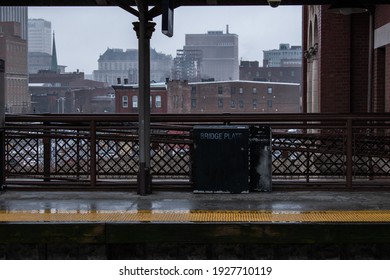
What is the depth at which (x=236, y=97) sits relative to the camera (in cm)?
10856

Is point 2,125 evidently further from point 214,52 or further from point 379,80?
point 214,52

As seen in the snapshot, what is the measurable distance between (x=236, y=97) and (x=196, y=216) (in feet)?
328

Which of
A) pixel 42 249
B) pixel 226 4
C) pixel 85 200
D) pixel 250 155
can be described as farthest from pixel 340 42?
pixel 42 249

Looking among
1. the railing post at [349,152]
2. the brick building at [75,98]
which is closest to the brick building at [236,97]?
the brick building at [75,98]

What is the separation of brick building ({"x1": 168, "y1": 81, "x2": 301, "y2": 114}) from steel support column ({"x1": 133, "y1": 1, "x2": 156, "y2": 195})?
81478 millimetres

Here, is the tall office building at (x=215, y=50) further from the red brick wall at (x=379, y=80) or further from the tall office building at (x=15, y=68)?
the red brick wall at (x=379, y=80)

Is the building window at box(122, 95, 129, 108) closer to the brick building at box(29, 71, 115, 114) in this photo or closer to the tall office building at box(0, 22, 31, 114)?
the tall office building at box(0, 22, 31, 114)

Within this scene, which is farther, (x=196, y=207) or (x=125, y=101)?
(x=125, y=101)

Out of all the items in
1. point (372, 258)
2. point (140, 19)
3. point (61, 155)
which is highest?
point (140, 19)

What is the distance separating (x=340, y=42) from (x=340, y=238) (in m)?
14.1

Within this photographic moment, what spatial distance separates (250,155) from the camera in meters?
11.2

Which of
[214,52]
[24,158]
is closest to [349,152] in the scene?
[24,158]

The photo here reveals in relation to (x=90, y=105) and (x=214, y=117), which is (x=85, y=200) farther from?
(x=90, y=105)

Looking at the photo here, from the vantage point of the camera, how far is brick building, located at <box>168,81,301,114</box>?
4006 inches
